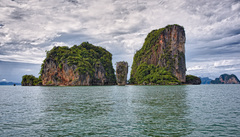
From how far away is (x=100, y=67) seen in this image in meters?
171

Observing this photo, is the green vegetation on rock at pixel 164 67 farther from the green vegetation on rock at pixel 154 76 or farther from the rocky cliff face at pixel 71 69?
the rocky cliff face at pixel 71 69

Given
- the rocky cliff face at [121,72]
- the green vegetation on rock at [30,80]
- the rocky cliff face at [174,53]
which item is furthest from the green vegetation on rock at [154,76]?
the green vegetation on rock at [30,80]

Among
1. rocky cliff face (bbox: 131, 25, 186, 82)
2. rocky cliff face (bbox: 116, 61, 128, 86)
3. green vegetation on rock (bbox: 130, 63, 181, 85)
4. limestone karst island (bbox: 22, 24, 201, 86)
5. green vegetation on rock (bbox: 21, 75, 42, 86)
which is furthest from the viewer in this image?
rocky cliff face (bbox: 131, 25, 186, 82)

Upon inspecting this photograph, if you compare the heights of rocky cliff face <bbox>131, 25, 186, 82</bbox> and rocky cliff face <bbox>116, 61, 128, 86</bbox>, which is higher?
rocky cliff face <bbox>131, 25, 186, 82</bbox>

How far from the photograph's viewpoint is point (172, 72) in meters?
182

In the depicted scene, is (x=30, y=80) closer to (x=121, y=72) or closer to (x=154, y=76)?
(x=121, y=72)

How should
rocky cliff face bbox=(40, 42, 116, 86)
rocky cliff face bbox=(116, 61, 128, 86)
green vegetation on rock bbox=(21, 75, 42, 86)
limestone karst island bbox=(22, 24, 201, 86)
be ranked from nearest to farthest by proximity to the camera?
rocky cliff face bbox=(40, 42, 116, 86)
limestone karst island bbox=(22, 24, 201, 86)
rocky cliff face bbox=(116, 61, 128, 86)
green vegetation on rock bbox=(21, 75, 42, 86)

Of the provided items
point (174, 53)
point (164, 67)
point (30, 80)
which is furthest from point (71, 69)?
point (174, 53)

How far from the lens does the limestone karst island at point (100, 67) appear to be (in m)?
148

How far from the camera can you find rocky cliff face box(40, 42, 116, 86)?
477 feet

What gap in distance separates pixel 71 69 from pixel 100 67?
31868 millimetres

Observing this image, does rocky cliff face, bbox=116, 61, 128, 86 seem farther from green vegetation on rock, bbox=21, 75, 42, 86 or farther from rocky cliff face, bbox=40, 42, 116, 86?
green vegetation on rock, bbox=21, 75, 42, 86

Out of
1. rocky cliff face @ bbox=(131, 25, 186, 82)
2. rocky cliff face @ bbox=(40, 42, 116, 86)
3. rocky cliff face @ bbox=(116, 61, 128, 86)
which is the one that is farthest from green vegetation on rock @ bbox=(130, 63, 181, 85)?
rocky cliff face @ bbox=(40, 42, 116, 86)

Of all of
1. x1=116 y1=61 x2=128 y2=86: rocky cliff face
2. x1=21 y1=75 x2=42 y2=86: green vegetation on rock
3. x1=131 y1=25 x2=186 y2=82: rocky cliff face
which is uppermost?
x1=131 y1=25 x2=186 y2=82: rocky cliff face
